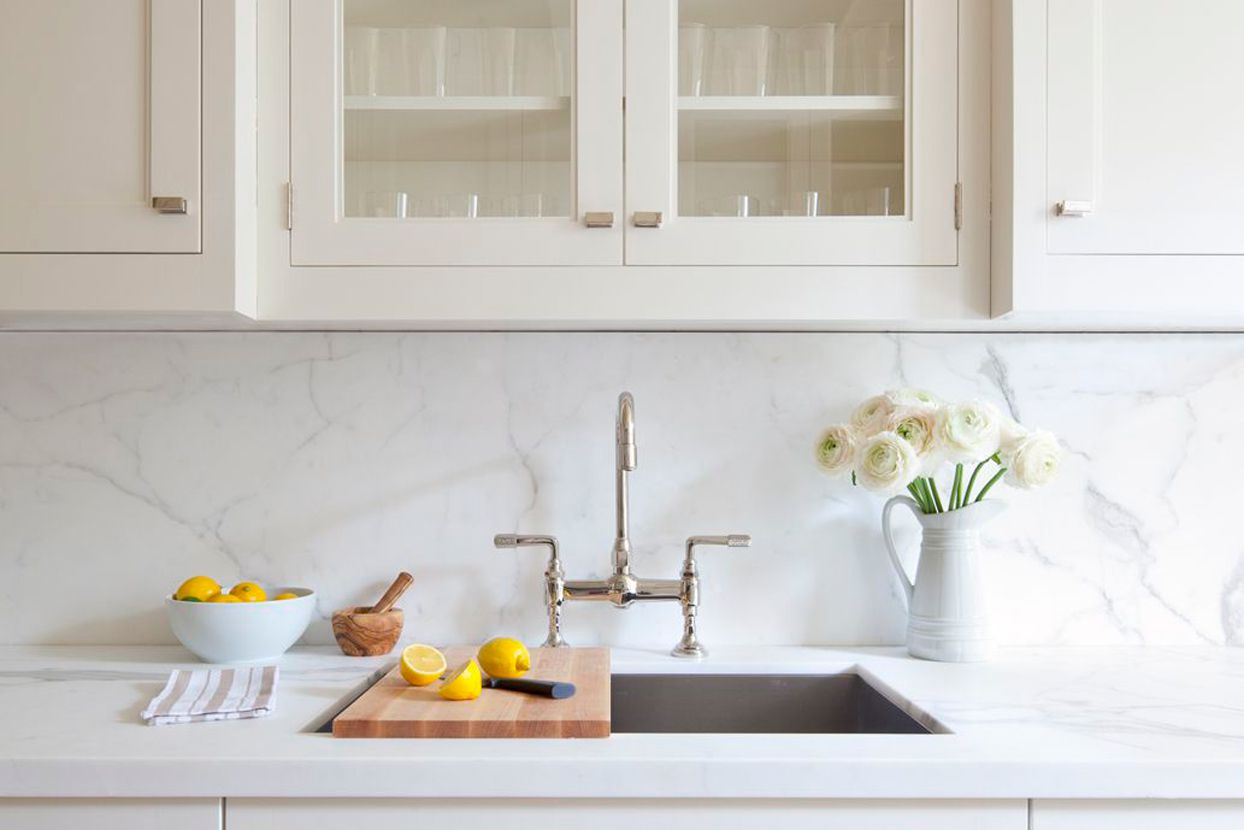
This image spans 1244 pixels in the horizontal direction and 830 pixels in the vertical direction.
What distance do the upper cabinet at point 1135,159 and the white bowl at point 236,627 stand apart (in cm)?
111

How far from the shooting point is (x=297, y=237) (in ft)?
4.67

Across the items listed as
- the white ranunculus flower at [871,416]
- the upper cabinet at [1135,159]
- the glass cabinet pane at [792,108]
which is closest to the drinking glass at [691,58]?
the glass cabinet pane at [792,108]

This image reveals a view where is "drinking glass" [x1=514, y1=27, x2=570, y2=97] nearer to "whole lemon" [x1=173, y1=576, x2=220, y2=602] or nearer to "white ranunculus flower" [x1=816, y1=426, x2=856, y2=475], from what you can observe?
"white ranunculus flower" [x1=816, y1=426, x2=856, y2=475]

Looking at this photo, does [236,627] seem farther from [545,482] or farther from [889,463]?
[889,463]

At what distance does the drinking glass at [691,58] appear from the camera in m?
1.44

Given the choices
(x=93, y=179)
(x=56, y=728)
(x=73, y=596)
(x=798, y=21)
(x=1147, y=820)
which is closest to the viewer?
(x=1147, y=820)

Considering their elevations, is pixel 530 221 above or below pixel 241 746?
above

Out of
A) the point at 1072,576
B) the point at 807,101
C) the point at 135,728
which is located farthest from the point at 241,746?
the point at 1072,576

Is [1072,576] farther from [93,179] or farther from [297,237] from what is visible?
[93,179]

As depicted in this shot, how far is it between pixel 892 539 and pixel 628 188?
2.37 feet

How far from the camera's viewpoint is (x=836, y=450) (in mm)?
1584

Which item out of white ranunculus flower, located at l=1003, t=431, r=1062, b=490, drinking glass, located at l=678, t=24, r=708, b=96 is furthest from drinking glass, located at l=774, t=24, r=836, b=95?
white ranunculus flower, located at l=1003, t=431, r=1062, b=490

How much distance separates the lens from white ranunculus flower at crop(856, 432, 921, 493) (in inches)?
59.3

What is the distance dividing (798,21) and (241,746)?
1179 millimetres
